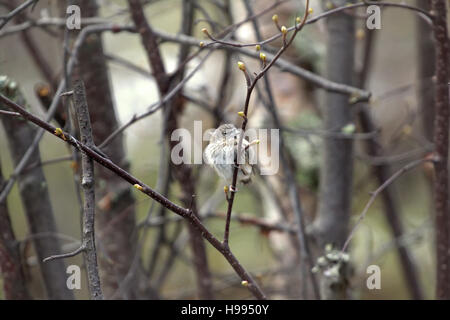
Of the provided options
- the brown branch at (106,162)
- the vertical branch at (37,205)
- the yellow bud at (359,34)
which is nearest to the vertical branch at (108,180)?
the vertical branch at (37,205)

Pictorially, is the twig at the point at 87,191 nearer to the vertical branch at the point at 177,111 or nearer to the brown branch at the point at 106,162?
the brown branch at the point at 106,162

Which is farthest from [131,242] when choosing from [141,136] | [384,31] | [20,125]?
[384,31]

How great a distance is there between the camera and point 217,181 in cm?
233

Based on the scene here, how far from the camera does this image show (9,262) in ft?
3.93

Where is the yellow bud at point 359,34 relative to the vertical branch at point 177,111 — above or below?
above

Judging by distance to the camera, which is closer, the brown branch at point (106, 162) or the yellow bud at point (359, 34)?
the brown branch at point (106, 162)

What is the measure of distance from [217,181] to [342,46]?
1.06 m

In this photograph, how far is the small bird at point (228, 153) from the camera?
0.94 metres

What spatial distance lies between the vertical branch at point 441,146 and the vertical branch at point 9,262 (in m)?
1.00

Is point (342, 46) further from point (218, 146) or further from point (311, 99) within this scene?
point (311, 99)

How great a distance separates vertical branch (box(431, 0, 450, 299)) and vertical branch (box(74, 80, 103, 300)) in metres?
0.73

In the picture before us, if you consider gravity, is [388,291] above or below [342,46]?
below

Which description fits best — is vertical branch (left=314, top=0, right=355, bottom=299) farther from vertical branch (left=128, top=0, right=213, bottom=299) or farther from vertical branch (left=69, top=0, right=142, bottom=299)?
vertical branch (left=69, top=0, right=142, bottom=299)
